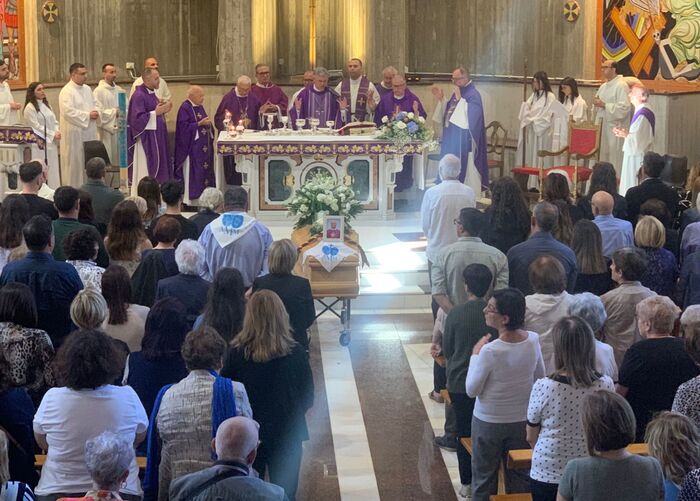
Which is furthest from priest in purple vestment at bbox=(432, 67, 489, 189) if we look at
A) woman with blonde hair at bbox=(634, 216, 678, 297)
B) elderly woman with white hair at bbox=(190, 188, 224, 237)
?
woman with blonde hair at bbox=(634, 216, 678, 297)

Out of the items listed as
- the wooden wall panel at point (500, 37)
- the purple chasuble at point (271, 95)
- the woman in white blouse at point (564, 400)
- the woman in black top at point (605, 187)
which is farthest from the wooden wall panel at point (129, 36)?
the woman in white blouse at point (564, 400)

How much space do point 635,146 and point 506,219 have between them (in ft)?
22.1

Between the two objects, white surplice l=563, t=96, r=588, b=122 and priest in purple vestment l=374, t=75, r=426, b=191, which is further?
white surplice l=563, t=96, r=588, b=122

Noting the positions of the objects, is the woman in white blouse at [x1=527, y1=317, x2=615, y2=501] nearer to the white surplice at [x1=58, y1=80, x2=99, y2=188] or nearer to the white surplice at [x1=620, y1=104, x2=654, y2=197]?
the white surplice at [x1=620, y1=104, x2=654, y2=197]

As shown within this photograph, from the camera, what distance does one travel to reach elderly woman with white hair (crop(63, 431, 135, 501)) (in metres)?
4.37

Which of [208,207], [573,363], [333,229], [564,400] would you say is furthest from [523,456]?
[333,229]

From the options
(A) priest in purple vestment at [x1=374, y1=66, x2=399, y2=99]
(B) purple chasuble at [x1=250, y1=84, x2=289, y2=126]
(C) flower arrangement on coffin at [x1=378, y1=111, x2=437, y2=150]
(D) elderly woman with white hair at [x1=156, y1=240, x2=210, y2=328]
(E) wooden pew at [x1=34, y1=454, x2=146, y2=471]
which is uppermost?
(A) priest in purple vestment at [x1=374, y1=66, x2=399, y2=99]

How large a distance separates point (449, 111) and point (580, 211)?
7.10 m

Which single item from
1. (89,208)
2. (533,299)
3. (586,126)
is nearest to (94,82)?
(586,126)

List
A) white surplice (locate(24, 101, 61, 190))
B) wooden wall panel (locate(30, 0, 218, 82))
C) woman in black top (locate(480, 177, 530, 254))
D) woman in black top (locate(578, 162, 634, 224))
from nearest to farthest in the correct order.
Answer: woman in black top (locate(480, 177, 530, 254)), woman in black top (locate(578, 162, 634, 224)), white surplice (locate(24, 101, 61, 190)), wooden wall panel (locate(30, 0, 218, 82))

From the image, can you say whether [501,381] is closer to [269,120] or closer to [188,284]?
[188,284]

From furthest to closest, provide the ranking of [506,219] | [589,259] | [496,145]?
[496,145]
[506,219]
[589,259]

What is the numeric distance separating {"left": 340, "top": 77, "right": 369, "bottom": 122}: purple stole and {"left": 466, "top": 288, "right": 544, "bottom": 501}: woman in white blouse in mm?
10838

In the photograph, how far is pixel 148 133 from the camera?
16359 mm
